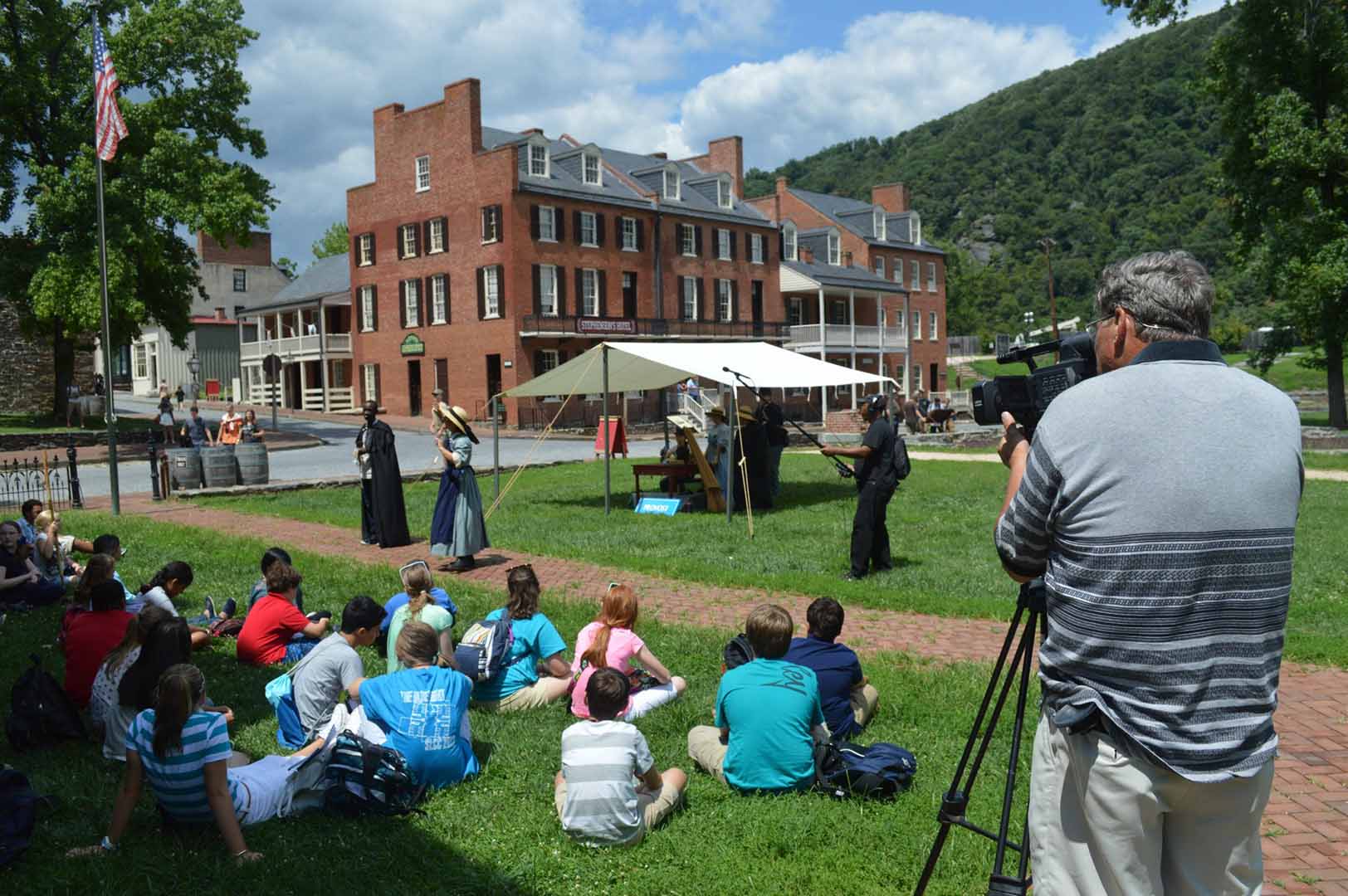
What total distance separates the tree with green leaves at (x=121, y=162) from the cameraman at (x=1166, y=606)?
32079mm

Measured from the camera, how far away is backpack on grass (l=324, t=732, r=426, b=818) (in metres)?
4.91

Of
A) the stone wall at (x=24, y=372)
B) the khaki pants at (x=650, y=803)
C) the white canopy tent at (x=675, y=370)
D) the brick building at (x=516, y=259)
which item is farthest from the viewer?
the stone wall at (x=24, y=372)

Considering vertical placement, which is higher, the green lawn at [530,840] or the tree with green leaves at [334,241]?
the tree with green leaves at [334,241]

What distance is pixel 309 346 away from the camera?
163ft

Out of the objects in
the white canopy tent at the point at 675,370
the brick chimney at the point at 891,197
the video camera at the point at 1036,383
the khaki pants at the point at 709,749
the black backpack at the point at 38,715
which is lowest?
the khaki pants at the point at 709,749

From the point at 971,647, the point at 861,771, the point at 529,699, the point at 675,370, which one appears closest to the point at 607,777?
the point at 861,771

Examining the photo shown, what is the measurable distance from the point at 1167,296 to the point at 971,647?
5951 mm

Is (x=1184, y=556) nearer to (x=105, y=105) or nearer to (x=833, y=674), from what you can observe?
(x=833, y=674)

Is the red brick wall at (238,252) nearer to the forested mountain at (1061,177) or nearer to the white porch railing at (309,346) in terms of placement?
the white porch railing at (309,346)

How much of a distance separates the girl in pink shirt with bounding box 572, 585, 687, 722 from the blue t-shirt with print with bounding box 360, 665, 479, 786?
104 cm

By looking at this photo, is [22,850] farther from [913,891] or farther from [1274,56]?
[1274,56]

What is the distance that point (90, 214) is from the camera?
31109 millimetres

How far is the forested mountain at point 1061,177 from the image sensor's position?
100m

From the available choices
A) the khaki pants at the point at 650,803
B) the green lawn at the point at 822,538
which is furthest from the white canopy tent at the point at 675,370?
the khaki pants at the point at 650,803
